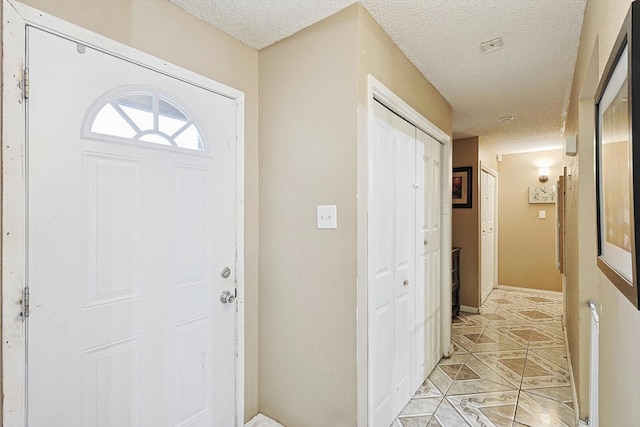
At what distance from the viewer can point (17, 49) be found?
→ 42.1 inches

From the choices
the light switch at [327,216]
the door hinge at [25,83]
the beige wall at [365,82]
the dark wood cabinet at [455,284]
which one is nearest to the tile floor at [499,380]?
the dark wood cabinet at [455,284]

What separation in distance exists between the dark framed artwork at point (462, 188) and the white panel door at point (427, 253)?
1793mm

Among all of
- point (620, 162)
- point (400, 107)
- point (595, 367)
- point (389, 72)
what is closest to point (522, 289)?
point (595, 367)

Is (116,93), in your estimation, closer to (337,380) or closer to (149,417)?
(149,417)

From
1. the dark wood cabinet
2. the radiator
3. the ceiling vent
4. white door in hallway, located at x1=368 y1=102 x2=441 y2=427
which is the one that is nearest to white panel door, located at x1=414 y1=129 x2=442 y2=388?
white door in hallway, located at x1=368 y1=102 x2=441 y2=427

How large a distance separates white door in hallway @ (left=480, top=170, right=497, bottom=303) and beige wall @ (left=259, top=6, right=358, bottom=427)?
3.62 m

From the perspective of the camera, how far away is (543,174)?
16.8ft

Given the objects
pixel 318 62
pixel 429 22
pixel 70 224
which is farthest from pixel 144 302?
pixel 429 22

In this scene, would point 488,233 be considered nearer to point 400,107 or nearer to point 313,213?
point 400,107

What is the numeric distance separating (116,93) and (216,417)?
166 centimetres

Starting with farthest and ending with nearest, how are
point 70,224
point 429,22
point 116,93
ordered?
point 429,22
point 116,93
point 70,224

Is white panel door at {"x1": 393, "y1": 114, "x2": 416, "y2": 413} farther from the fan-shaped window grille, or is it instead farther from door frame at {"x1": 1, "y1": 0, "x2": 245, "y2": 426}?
door frame at {"x1": 1, "y1": 0, "x2": 245, "y2": 426}

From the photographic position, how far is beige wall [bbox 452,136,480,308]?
425 centimetres

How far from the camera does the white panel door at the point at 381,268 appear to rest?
1636mm
